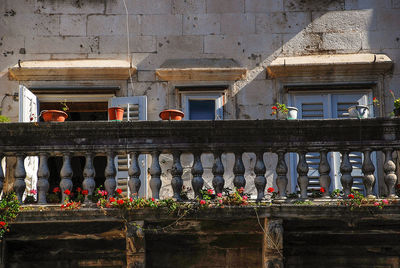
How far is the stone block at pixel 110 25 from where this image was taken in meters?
11.9

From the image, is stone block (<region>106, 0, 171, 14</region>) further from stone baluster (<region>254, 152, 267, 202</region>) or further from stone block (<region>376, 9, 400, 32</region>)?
stone baluster (<region>254, 152, 267, 202</region>)

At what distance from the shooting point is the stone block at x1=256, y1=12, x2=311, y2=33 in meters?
12.0

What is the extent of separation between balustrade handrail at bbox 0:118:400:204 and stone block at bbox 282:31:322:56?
3.03m

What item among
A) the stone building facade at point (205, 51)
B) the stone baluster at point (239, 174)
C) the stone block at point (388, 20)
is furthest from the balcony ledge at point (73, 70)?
the stone block at point (388, 20)

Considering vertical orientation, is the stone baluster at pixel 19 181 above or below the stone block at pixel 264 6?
below

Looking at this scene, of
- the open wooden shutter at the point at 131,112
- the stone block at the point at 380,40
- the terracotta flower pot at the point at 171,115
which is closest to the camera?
the terracotta flower pot at the point at 171,115

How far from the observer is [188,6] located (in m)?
12.0

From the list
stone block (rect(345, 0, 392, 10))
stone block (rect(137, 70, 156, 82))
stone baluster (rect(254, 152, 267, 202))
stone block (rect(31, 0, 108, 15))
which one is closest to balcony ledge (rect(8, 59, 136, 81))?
stone block (rect(137, 70, 156, 82))

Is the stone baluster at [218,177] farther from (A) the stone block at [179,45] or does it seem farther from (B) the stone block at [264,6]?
(B) the stone block at [264,6]

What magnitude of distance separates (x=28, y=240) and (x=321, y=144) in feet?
12.2

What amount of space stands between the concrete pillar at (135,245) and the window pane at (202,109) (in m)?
3.14

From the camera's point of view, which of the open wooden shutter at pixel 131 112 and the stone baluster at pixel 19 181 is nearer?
the stone baluster at pixel 19 181

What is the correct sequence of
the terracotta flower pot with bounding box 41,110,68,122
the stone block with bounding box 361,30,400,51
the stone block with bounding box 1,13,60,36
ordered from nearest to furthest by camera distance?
1. the terracotta flower pot with bounding box 41,110,68,122
2. the stone block with bounding box 361,30,400,51
3. the stone block with bounding box 1,13,60,36

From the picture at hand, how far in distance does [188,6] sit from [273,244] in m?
4.58
